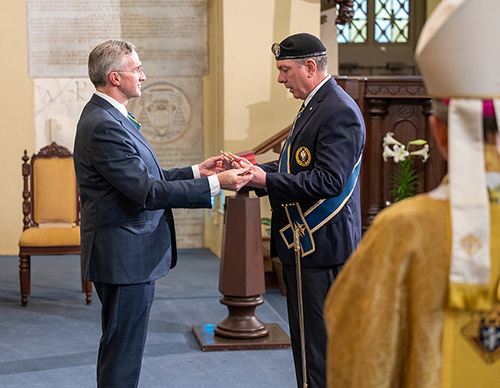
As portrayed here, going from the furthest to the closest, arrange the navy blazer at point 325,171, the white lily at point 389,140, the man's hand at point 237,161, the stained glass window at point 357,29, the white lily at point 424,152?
the stained glass window at point 357,29 < the white lily at point 389,140 < the white lily at point 424,152 < the man's hand at point 237,161 < the navy blazer at point 325,171

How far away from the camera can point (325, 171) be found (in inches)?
97.1

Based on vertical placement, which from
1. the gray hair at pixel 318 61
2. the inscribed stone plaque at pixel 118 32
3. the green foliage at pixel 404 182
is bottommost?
the green foliage at pixel 404 182

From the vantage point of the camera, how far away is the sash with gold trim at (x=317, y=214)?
2580 millimetres

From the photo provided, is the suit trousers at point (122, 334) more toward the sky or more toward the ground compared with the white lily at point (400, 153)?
more toward the ground

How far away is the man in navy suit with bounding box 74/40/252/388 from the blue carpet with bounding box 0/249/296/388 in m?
0.96

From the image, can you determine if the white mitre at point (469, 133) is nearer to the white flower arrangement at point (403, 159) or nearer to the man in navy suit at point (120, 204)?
the man in navy suit at point (120, 204)

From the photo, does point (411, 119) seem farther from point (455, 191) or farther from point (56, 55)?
point (455, 191)

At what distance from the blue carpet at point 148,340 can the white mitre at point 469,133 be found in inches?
95.5

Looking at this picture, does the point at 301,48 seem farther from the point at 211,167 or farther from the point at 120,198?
the point at 120,198

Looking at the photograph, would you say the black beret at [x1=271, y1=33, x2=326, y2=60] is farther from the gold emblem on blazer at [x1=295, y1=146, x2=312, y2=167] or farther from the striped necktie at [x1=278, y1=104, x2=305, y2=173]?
the gold emblem on blazer at [x1=295, y1=146, x2=312, y2=167]

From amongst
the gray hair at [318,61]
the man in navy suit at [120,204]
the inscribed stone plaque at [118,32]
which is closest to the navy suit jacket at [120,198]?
the man in navy suit at [120,204]

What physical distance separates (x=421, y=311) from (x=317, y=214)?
140 cm

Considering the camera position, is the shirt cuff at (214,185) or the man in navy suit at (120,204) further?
the shirt cuff at (214,185)

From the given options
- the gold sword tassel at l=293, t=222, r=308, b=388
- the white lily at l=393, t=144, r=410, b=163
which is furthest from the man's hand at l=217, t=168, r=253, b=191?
the white lily at l=393, t=144, r=410, b=163
